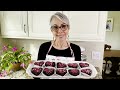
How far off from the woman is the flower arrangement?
0.07 meters

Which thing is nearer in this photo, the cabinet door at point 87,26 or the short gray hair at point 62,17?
the short gray hair at point 62,17

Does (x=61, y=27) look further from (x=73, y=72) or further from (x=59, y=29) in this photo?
(x=73, y=72)

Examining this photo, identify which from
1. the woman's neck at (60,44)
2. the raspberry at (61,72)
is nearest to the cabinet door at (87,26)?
the woman's neck at (60,44)

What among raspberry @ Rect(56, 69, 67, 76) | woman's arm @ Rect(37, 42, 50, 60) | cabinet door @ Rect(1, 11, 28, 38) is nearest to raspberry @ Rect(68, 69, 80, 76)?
raspberry @ Rect(56, 69, 67, 76)

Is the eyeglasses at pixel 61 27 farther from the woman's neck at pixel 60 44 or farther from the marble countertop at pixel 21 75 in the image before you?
the marble countertop at pixel 21 75

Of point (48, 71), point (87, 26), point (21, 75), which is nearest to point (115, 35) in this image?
point (87, 26)

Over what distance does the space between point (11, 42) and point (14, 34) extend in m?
0.04

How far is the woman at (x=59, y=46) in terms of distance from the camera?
0.62m

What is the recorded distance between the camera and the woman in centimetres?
→ 62

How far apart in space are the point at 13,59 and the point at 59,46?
0.21 metres

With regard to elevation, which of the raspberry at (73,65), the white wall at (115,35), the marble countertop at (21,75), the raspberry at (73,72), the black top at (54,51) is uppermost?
the white wall at (115,35)

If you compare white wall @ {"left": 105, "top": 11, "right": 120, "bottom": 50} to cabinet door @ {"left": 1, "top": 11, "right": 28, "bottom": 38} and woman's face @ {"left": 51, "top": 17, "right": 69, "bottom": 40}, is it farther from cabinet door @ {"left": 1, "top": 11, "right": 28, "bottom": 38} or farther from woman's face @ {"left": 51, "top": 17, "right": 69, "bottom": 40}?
cabinet door @ {"left": 1, "top": 11, "right": 28, "bottom": 38}
